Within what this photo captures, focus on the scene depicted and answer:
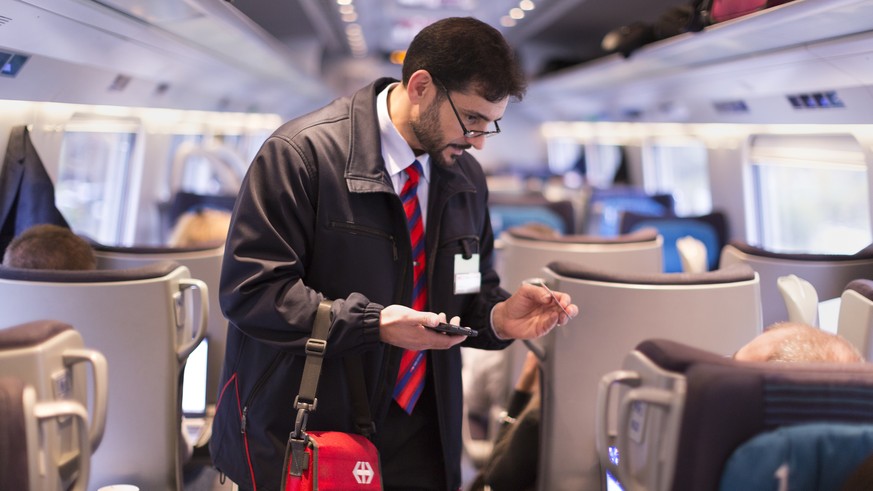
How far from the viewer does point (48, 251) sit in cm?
333

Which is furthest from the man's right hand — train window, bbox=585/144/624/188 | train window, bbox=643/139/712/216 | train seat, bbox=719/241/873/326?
train window, bbox=585/144/624/188

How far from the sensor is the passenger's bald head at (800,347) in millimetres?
1994

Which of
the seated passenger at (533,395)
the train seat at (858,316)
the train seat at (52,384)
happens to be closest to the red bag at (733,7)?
the train seat at (858,316)

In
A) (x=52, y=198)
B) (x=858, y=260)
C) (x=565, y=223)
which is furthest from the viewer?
(x=565, y=223)

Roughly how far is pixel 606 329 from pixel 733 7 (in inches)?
87.6

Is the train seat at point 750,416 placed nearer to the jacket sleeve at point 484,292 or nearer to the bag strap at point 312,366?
the bag strap at point 312,366

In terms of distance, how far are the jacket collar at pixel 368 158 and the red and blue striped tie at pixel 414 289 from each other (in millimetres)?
73

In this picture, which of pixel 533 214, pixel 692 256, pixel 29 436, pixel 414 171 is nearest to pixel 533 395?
pixel 692 256

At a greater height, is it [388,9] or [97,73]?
[388,9]

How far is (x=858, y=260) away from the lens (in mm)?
3305

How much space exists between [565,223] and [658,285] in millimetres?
4110

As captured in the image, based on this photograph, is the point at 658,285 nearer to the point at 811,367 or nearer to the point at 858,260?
the point at 858,260

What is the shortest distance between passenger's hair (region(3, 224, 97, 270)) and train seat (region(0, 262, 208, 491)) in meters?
0.43

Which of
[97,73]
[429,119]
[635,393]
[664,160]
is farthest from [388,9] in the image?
[635,393]
